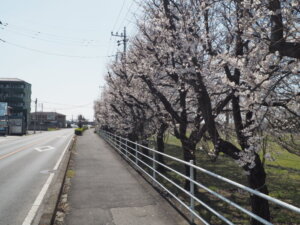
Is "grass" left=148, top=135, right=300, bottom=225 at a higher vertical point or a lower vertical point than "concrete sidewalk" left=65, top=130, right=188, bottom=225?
lower

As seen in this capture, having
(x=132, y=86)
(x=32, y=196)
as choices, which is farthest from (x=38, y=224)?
(x=132, y=86)

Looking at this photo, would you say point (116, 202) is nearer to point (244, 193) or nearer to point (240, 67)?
point (240, 67)

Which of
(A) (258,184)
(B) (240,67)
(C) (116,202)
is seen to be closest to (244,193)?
(A) (258,184)

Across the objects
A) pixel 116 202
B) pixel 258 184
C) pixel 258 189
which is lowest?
pixel 116 202

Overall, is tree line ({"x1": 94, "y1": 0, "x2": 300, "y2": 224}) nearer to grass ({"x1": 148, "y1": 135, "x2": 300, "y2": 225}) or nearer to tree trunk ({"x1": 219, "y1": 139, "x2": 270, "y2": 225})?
tree trunk ({"x1": 219, "y1": 139, "x2": 270, "y2": 225})

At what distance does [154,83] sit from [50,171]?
19.5 ft

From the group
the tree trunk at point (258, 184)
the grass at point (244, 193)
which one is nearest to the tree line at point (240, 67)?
the tree trunk at point (258, 184)

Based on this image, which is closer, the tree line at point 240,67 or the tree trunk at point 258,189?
the tree line at point 240,67

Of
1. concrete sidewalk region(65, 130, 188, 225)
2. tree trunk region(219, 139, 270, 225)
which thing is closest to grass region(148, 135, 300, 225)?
tree trunk region(219, 139, 270, 225)

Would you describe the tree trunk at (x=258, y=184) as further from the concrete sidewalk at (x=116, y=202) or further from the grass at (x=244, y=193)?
the concrete sidewalk at (x=116, y=202)

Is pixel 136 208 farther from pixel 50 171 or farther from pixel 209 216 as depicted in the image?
pixel 50 171

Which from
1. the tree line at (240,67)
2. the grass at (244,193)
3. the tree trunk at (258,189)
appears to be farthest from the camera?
the grass at (244,193)

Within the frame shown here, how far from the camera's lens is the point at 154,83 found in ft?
37.2

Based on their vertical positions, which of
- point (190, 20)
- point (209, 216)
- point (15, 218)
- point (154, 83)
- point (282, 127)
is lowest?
point (209, 216)
